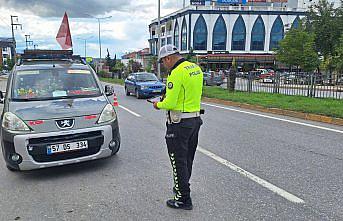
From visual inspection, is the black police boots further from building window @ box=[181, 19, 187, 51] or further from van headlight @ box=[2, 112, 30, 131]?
building window @ box=[181, 19, 187, 51]

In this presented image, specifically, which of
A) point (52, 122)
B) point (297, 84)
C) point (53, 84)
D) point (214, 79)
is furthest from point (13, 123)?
point (214, 79)

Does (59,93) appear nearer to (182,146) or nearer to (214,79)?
(182,146)

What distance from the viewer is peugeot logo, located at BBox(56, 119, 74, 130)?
4332 millimetres

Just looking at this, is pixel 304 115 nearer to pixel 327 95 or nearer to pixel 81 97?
pixel 327 95

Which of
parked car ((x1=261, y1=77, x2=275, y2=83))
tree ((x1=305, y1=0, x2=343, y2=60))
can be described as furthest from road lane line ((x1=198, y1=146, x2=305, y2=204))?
tree ((x1=305, y1=0, x2=343, y2=60))

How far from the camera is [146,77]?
17.5 meters

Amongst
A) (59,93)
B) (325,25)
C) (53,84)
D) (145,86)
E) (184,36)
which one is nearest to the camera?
(59,93)

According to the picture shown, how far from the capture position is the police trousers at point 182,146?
3.40 meters

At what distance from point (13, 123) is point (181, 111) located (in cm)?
250

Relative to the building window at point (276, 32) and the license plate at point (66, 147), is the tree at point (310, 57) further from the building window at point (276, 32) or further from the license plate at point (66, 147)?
the building window at point (276, 32)

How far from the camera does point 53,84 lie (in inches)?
212

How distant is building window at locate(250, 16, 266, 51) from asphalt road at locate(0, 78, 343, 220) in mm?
72303

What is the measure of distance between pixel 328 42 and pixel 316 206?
36.9 m

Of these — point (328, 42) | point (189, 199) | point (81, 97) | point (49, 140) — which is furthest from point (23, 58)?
point (328, 42)
